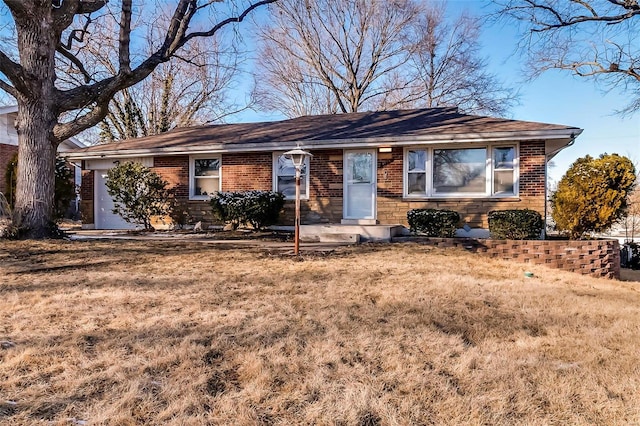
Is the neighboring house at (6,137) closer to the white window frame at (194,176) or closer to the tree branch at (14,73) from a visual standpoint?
the white window frame at (194,176)

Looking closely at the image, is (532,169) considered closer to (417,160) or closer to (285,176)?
(417,160)

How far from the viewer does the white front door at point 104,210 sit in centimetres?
1309

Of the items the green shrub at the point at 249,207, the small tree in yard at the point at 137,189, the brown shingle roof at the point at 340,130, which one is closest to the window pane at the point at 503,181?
the brown shingle roof at the point at 340,130

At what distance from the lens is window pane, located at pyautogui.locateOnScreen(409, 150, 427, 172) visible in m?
10.6

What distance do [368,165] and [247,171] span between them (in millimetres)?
3481

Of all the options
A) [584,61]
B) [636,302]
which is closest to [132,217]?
[636,302]

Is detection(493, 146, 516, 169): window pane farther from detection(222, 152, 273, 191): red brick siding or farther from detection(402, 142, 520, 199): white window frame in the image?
detection(222, 152, 273, 191): red brick siding

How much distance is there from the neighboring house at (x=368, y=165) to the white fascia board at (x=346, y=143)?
26 mm

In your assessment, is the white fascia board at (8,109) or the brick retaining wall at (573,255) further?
the white fascia board at (8,109)

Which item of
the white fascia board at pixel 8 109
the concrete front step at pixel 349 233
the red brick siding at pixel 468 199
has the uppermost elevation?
the white fascia board at pixel 8 109

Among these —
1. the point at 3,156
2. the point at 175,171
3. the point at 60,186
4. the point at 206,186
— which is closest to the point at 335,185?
the point at 206,186

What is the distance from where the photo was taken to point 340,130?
39.4 ft

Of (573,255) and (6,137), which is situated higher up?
(6,137)

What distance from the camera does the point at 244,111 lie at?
25703 millimetres
